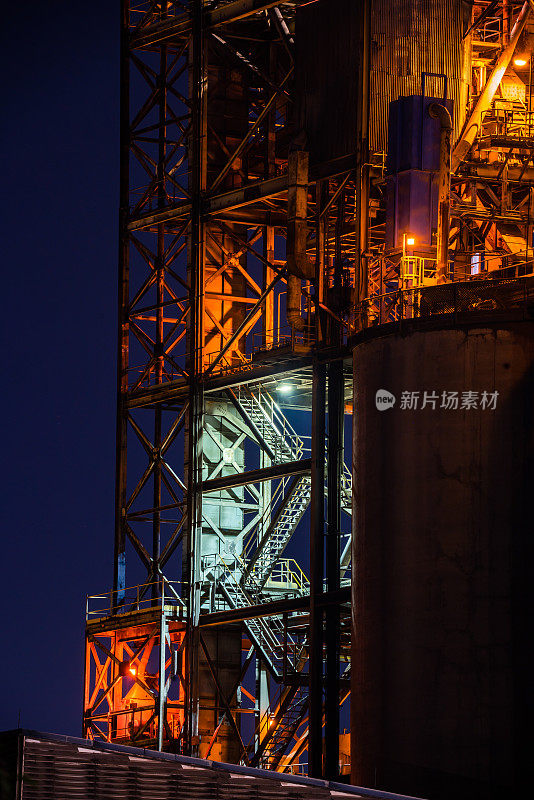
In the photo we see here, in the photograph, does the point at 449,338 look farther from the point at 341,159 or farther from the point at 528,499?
the point at 341,159

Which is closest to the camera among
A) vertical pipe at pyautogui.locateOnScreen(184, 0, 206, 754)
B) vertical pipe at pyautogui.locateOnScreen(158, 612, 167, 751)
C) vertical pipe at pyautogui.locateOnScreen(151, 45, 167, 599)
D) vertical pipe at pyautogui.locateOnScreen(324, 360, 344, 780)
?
vertical pipe at pyautogui.locateOnScreen(324, 360, 344, 780)

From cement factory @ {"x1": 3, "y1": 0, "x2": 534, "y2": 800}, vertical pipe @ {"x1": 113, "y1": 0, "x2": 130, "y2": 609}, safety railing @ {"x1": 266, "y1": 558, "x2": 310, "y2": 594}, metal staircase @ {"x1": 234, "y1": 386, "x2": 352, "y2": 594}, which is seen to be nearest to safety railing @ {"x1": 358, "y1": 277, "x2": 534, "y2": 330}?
cement factory @ {"x1": 3, "y1": 0, "x2": 534, "y2": 800}

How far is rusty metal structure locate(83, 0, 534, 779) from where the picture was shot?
64.2 meters

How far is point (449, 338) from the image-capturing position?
183 feet

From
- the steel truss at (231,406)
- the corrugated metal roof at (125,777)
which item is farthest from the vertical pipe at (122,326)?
the corrugated metal roof at (125,777)

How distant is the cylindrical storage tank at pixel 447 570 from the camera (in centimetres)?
5341

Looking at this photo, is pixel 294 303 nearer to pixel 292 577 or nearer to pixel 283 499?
pixel 283 499

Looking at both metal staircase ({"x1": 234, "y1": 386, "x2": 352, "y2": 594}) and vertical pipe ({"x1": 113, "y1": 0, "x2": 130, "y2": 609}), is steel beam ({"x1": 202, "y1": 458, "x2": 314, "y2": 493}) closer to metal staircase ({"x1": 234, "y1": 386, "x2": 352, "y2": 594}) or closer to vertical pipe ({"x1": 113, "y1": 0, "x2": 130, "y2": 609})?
metal staircase ({"x1": 234, "y1": 386, "x2": 352, "y2": 594})

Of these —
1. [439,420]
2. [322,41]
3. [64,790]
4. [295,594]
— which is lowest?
[64,790]

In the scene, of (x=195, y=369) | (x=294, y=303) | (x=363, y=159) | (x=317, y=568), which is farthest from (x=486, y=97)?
(x=317, y=568)

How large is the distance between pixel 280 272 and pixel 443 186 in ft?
31.7

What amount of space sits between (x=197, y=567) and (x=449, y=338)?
17802 millimetres

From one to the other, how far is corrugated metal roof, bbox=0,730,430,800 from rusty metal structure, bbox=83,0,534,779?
18622mm

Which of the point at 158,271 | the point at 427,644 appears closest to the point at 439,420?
the point at 427,644
